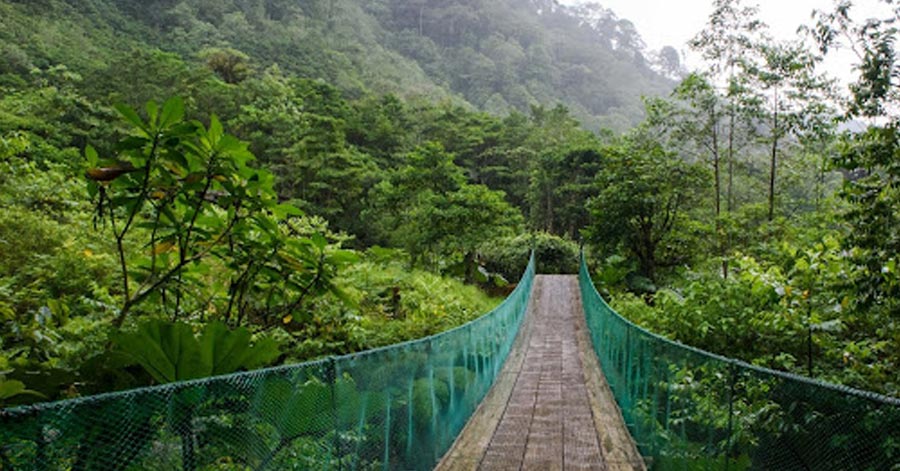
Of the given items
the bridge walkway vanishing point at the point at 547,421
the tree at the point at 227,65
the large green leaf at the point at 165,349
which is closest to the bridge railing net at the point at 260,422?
the large green leaf at the point at 165,349

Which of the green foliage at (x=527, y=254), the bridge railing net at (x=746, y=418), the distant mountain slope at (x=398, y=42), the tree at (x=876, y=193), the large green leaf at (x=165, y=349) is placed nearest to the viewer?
the bridge railing net at (x=746, y=418)

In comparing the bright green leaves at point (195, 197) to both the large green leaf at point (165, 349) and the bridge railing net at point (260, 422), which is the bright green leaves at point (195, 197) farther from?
the bridge railing net at point (260, 422)

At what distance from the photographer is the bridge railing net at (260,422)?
115cm

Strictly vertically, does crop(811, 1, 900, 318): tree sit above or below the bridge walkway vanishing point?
above

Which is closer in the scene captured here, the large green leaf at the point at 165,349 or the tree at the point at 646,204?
the large green leaf at the point at 165,349

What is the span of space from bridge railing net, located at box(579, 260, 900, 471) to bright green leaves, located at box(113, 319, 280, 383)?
2011 mm

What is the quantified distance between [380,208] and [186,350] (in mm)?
17346

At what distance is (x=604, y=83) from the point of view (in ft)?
307

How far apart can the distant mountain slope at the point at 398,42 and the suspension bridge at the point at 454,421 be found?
1105 inches

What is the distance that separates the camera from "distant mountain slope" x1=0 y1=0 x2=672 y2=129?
34.9 meters

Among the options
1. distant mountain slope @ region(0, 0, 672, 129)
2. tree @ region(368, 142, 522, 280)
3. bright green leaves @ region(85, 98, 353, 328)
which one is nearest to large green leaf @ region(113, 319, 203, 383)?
bright green leaves @ region(85, 98, 353, 328)

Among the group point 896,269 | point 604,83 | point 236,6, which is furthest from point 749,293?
point 604,83

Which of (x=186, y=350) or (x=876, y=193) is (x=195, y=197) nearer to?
(x=186, y=350)

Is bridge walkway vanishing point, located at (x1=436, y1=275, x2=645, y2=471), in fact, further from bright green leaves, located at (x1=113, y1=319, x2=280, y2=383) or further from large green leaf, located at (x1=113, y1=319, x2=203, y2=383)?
large green leaf, located at (x1=113, y1=319, x2=203, y2=383)
